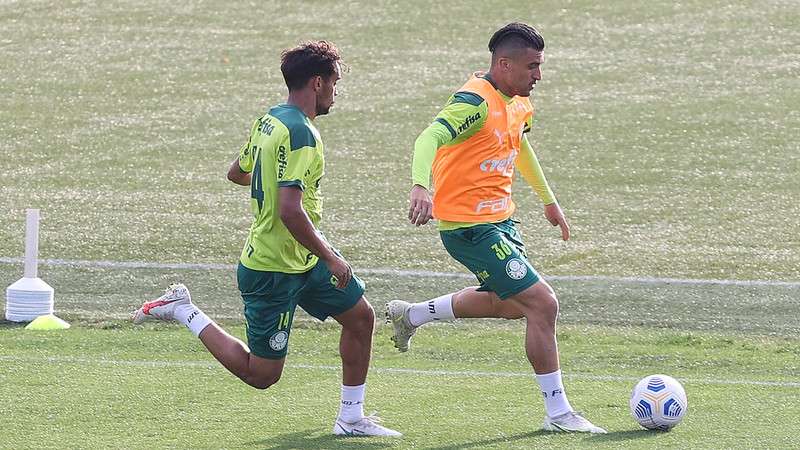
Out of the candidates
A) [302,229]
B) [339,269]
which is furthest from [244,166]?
[339,269]

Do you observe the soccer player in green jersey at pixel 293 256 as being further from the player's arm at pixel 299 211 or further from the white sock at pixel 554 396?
the white sock at pixel 554 396

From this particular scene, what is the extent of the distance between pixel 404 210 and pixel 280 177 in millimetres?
7815

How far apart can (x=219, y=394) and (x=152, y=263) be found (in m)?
4.64

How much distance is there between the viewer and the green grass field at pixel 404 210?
23.3 ft

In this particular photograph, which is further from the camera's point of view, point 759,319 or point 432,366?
point 759,319

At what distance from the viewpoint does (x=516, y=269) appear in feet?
22.0

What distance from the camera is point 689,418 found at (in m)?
6.85

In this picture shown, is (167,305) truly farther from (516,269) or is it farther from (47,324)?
(47,324)

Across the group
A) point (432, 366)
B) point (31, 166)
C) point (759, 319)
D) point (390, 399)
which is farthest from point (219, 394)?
point (31, 166)

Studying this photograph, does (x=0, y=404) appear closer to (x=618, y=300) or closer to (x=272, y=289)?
(x=272, y=289)

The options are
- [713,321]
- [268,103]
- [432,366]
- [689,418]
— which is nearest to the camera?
[689,418]

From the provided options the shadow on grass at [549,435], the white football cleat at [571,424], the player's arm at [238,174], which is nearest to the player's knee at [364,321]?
the shadow on grass at [549,435]

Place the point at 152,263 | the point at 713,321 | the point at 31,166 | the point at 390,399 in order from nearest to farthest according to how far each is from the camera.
A: the point at 390,399 → the point at 713,321 → the point at 152,263 → the point at 31,166

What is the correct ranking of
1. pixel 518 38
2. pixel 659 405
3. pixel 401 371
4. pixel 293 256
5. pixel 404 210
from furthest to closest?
1. pixel 404 210
2. pixel 401 371
3. pixel 518 38
4. pixel 659 405
5. pixel 293 256
